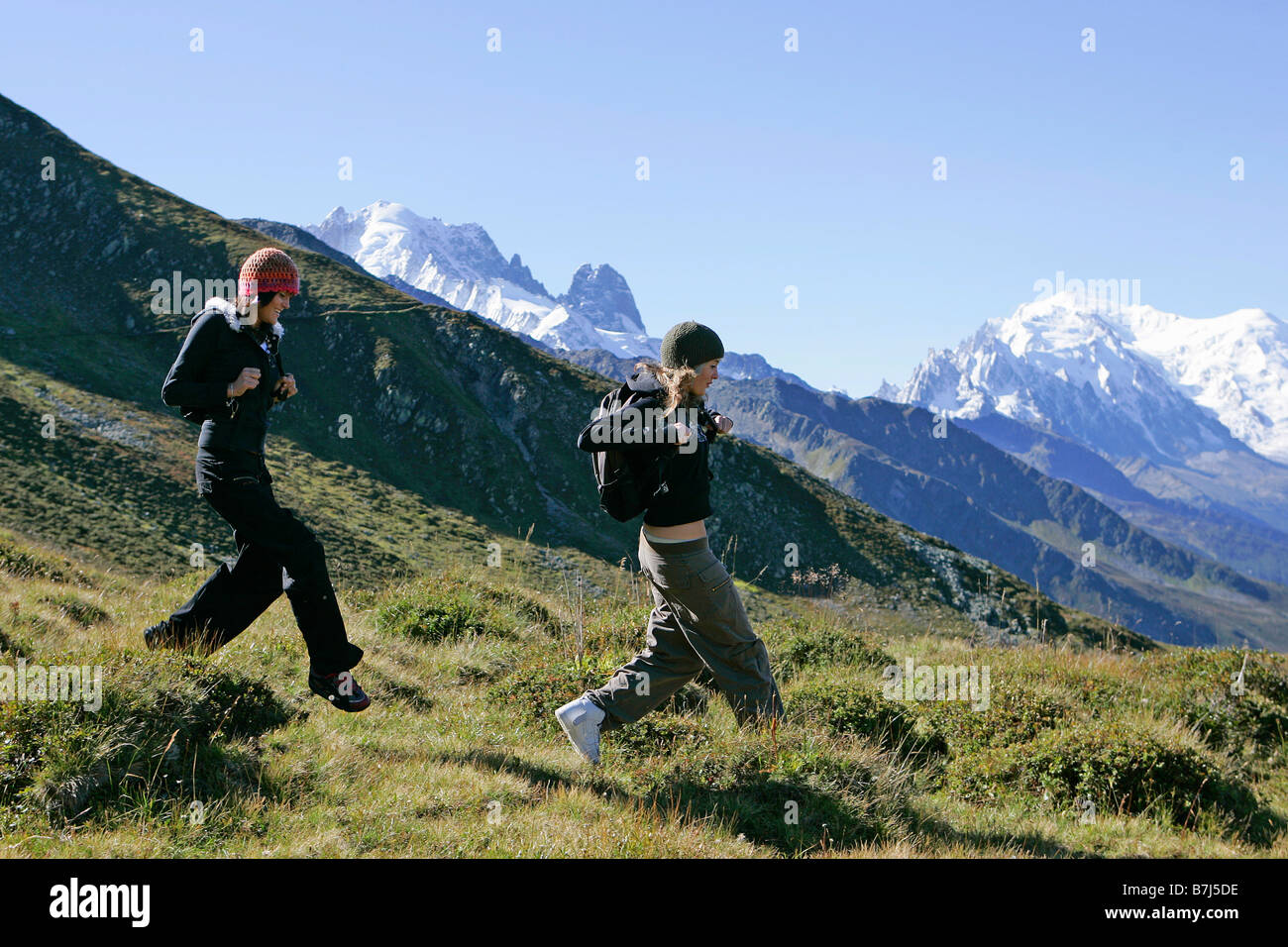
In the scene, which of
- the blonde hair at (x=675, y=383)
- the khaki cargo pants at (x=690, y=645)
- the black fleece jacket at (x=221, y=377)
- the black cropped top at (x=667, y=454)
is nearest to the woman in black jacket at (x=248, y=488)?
the black fleece jacket at (x=221, y=377)

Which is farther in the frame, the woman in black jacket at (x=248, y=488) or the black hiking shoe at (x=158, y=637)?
the black hiking shoe at (x=158, y=637)

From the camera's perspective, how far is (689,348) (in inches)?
222

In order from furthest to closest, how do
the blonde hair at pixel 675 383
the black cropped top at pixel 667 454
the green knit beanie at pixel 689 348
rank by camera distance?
the green knit beanie at pixel 689 348
the blonde hair at pixel 675 383
the black cropped top at pixel 667 454

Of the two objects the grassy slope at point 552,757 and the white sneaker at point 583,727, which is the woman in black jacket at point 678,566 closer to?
the white sneaker at point 583,727

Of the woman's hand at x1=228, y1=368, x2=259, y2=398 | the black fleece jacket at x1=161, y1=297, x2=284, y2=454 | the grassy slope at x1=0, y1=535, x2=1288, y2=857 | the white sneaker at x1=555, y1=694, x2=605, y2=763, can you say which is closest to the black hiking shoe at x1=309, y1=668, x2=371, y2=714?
the grassy slope at x1=0, y1=535, x2=1288, y2=857

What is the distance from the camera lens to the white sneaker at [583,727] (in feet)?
19.1

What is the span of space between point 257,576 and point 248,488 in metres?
0.76

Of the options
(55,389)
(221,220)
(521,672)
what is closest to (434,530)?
(55,389)

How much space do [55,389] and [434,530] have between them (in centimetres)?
2979

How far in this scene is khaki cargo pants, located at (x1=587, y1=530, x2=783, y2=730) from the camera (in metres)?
5.64

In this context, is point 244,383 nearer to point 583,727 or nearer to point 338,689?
point 338,689

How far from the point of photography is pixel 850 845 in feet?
16.6

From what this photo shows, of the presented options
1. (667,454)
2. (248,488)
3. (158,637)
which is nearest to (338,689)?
(158,637)

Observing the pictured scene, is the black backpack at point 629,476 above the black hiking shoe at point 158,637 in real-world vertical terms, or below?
above
